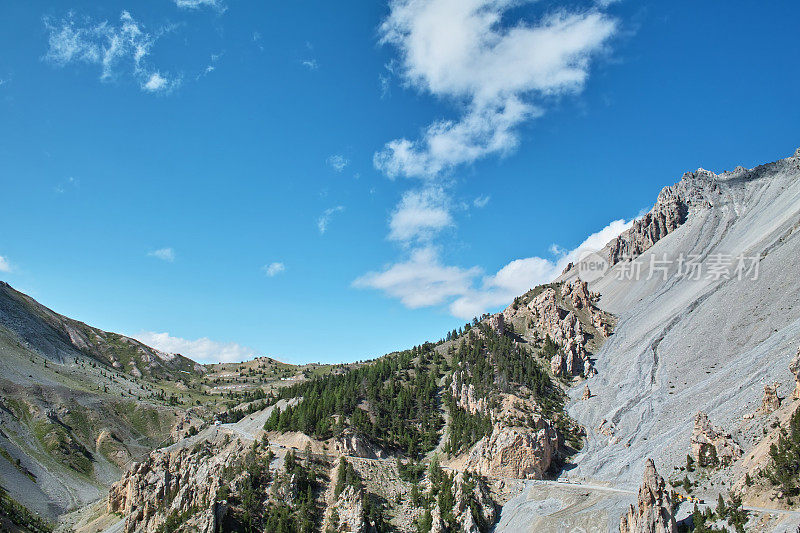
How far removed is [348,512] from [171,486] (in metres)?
43.4

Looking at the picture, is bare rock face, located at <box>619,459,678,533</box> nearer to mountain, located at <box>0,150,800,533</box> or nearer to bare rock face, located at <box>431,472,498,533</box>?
mountain, located at <box>0,150,800,533</box>

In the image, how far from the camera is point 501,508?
81.1 meters

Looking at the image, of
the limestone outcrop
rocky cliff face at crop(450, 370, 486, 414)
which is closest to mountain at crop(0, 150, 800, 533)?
rocky cliff face at crop(450, 370, 486, 414)

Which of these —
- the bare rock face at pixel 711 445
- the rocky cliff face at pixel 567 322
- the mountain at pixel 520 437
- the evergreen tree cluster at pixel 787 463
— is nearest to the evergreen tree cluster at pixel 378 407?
the mountain at pixel 520 437

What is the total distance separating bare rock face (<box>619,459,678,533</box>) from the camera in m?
57.0

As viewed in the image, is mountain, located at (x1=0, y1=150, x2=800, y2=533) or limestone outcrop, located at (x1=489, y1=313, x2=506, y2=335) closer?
mountain, located at (x1=0, y1=150, x2=800, y2=533)

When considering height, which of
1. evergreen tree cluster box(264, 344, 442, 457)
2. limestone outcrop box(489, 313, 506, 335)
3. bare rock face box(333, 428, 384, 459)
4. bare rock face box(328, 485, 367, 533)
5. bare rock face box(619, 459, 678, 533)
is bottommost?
bare rock face box(328, 485, 367, 533)

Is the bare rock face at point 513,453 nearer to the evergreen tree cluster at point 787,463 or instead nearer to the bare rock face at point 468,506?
the bare rock face at point 468,506

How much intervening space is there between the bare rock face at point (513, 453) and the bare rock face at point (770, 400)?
38052 mm

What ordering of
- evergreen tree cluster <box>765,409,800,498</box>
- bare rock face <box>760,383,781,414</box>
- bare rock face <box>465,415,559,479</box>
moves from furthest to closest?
bare rock face <box>465,415,559,479</box>
bare rock face <box>760,383,781,414</box>
evergreen tree cluster <box>765,409,800,498</box>

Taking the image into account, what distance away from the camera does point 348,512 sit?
80000 mm

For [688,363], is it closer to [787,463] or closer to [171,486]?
[787,463]

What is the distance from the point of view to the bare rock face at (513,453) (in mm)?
90562

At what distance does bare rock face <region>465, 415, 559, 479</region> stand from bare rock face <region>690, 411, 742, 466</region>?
26730 mm
